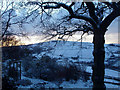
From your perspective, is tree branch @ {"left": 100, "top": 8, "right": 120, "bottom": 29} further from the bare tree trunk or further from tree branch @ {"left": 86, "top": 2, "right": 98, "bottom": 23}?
tree branch @ {"left": 86, "top": 2, "right": 98, "bottom": 23}

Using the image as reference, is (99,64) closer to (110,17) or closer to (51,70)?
(110,17)

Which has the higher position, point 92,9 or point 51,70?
point 92,9

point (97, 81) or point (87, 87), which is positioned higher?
point (97, 81)

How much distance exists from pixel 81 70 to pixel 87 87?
2365 millimetres

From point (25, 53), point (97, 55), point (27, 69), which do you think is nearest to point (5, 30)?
point (25, 53)

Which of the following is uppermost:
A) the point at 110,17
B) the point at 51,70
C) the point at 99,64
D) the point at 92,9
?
the point at 92,9

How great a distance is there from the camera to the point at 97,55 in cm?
541

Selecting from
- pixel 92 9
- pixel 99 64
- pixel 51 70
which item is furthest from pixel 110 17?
pixel 51 70

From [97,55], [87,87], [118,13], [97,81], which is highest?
[118,13]

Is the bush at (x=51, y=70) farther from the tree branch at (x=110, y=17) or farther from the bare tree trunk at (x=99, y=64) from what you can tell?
the tree branch at (x=110, y=17)

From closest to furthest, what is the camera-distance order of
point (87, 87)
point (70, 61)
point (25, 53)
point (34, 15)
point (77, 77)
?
point (34, 15) → point (87, 87) → point (77, 77) → point (70, 61) → point (25, 53)

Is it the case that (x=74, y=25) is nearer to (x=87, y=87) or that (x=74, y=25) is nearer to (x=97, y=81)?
(x=97, y=81)

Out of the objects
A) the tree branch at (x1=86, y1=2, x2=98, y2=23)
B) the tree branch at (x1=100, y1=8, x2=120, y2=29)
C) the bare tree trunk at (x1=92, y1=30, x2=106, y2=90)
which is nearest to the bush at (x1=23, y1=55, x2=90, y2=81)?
the bare tree trunk at (x1=92, y1=30, x2=106, y2=90)

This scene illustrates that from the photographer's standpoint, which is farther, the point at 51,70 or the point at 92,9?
the point at 51,70
